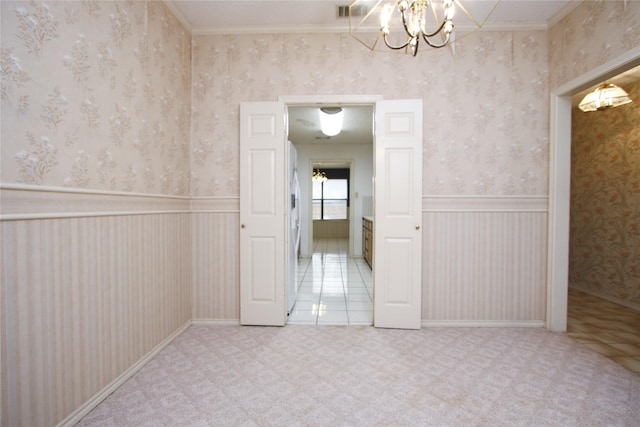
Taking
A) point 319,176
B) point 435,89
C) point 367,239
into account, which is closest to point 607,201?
point 435,89

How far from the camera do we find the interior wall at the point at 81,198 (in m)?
1.23

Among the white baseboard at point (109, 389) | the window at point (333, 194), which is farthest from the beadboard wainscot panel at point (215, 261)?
the window at point (333, 194)

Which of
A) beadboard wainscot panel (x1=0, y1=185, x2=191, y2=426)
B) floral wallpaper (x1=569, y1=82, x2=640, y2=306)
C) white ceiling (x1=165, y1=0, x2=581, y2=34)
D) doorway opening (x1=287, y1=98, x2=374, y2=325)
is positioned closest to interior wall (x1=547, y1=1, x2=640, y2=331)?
white ceiling (x1=165, y1=0, x2=581, y2=34)

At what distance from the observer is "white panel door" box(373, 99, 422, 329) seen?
268 centimetres

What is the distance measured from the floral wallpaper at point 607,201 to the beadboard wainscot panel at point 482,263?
165 centimetres

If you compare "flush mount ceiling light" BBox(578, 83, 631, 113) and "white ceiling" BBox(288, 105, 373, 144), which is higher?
"white ceiling" BBox(288, 105, 373, 144)

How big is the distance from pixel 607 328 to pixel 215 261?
3.76 metres

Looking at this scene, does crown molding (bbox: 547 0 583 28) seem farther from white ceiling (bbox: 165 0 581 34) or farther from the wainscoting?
the wainscoting

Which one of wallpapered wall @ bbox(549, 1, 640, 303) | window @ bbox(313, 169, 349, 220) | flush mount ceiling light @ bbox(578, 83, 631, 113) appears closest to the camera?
wallpapered wall @ bbox(549, 1, 640, 303)

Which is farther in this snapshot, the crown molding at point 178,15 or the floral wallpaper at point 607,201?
the floral wallpaper at point 607,201

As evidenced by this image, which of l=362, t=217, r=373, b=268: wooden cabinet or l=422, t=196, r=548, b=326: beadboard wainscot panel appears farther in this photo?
l=362, t=217, r=373, b=268: wooden cabinet

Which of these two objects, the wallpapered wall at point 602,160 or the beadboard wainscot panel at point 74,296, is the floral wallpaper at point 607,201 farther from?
the beadboard wainscot panel at point 74,296

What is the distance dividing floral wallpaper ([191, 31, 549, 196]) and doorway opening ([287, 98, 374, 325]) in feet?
1.06

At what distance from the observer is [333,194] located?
1071cm
